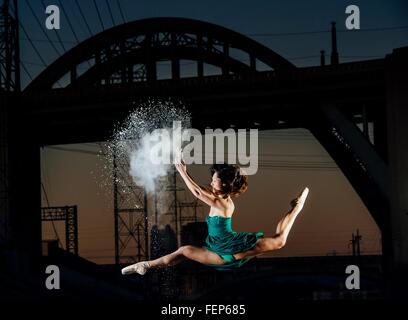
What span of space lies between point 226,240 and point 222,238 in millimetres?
97

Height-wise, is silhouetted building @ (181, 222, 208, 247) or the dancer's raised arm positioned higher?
the dancer's raised arm

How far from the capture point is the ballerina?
758 inches

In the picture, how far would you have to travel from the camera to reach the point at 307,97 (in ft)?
150

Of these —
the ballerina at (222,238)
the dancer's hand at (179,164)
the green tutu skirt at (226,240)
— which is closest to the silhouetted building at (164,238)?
the ballerina at (222,238)

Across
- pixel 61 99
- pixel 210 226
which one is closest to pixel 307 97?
pixel 61 99

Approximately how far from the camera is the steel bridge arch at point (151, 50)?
59250 mm

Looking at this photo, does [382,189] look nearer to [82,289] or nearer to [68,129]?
[68,129]

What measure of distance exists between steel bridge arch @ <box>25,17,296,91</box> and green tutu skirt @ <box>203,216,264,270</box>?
39.3 meters

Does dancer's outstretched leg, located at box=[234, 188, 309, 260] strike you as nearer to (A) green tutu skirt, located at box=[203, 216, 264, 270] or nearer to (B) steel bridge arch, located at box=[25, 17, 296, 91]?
(A) green tutu skirt, located at box=[203, 216, 264, 270]

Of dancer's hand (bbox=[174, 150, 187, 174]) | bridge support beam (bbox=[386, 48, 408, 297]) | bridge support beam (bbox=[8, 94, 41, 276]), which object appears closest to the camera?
dancer's hand (bbox=[174, 150, 187, 174])

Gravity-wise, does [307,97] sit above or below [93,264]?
above

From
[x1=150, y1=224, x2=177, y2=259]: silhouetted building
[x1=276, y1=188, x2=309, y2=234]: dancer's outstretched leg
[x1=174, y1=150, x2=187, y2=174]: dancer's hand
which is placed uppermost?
[x1=174, y1=150, x2=187, y2=174]: dancer's hand

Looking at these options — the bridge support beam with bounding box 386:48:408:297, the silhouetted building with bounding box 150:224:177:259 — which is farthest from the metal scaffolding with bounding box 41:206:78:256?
the bridge support beam with bounding box 386:48:408:297
